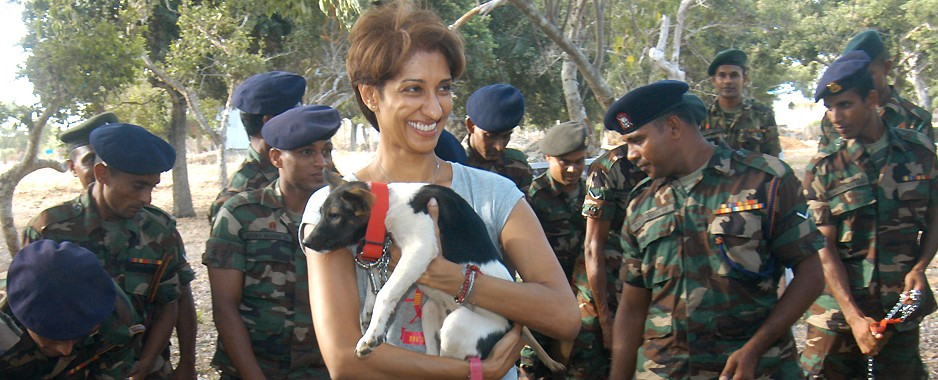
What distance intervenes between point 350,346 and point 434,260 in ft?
1.02

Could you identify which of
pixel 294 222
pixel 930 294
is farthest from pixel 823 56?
pixel 294 222

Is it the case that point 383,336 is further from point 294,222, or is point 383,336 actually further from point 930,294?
point 930,294

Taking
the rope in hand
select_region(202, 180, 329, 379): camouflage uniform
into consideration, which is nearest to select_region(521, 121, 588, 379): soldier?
the rope in hand

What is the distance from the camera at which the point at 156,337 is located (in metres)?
3.74

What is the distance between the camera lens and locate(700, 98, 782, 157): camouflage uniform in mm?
6445

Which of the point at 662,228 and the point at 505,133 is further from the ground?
the point at 505,133

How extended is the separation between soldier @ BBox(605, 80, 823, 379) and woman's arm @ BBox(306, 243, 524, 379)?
149 centimetres

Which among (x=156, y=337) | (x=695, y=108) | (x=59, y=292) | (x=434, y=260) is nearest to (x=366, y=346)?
(x=434, y=260)

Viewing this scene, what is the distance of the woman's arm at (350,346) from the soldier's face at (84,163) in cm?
311

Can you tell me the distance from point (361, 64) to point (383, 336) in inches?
29.1

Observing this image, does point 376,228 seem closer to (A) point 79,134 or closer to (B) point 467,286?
(B) point 467,286

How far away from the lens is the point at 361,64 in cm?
212

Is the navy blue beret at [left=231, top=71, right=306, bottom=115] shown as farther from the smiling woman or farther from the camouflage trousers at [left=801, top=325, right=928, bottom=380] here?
the camouflage trousers at [left=801, top=325, right=928, bottom=380]

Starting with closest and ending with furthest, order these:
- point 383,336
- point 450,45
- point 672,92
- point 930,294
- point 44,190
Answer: point 383,336
point 450,45
point 672,92
point 930,294
point 44,190
